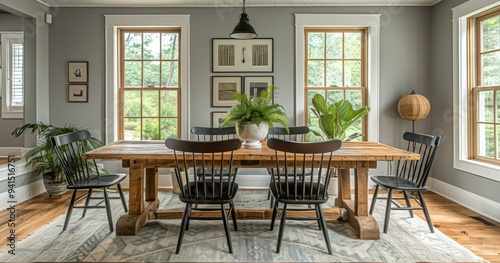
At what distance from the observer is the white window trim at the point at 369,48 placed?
13.8ft

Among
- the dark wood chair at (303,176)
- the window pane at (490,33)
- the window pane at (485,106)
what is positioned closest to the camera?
the dark wood chair at (303,176)

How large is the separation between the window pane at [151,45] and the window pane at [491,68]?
407 centimetres

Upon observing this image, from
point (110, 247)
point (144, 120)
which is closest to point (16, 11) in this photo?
point (144, 120)

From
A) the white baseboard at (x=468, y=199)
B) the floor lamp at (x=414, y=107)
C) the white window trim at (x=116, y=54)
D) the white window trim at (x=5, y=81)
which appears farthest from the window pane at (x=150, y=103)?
the white baseboard at (x=468, y=199)

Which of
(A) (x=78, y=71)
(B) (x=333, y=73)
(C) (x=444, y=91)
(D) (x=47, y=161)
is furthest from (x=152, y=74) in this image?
(C) (x=444, y=91)

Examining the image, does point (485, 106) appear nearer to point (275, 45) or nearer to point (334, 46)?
point (334, 46)

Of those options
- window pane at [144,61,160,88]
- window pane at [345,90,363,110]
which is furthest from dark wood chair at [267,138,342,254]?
window pane at [144,61,160,88]

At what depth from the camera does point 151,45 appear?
172 inches

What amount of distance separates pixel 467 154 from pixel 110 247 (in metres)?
3.92

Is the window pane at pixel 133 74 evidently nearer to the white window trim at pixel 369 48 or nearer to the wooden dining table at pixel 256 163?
the wooden dining table at pixel 256 163

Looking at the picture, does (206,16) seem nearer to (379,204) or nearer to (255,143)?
(255,143)

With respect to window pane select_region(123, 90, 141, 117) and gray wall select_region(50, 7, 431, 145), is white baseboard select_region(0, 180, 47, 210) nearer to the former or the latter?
gray wall select_region(50, 7, 431, 145)

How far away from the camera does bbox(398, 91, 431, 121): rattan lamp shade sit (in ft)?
12.7

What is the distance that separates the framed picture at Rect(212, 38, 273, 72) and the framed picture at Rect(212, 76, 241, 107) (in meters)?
0.14
